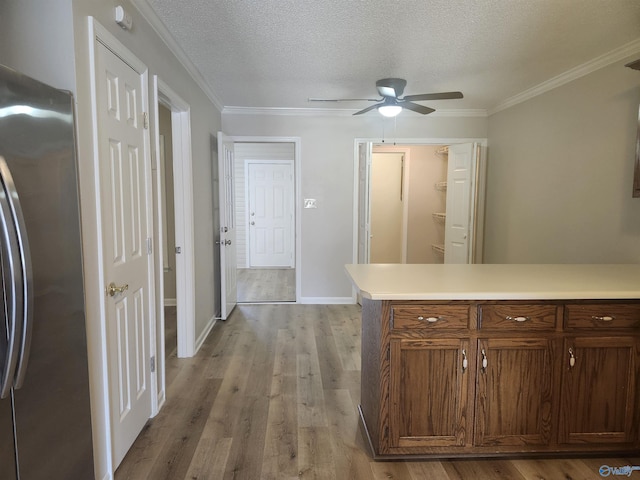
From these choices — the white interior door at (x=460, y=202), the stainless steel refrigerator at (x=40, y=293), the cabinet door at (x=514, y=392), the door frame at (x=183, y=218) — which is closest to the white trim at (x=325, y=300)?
the white interior door at (x=460, y=202)

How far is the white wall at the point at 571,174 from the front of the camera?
2.77 m

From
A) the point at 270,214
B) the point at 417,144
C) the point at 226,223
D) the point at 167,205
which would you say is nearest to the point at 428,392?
the point at 226,223

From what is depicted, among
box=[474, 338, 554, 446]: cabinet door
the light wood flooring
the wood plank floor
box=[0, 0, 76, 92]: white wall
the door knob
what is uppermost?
box=[0, 0, 76, 92]: white wall

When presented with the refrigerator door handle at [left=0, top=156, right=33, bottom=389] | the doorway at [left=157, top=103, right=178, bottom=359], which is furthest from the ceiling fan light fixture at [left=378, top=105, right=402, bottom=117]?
the refrigerator door handle at [left=0, top=156, right=33, bottom=389]

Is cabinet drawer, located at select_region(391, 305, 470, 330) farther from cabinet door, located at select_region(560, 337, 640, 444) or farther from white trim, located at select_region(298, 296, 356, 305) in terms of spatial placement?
A: white trim, located at select_region(298, 296, 356, 305)

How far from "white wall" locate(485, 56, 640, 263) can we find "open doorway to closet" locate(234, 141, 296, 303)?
3856mm

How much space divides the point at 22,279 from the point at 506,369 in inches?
80.3

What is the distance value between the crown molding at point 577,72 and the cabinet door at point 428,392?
2.46 meters

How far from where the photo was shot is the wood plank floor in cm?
190

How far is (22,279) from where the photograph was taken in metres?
1.09

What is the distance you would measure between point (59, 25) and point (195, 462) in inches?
80.2

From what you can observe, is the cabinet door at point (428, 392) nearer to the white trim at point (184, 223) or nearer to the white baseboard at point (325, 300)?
the white trim at point (184, 223)

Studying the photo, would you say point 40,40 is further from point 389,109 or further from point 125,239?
point 389,109

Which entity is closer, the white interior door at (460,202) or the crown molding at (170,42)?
the crown molding at (170,42)
